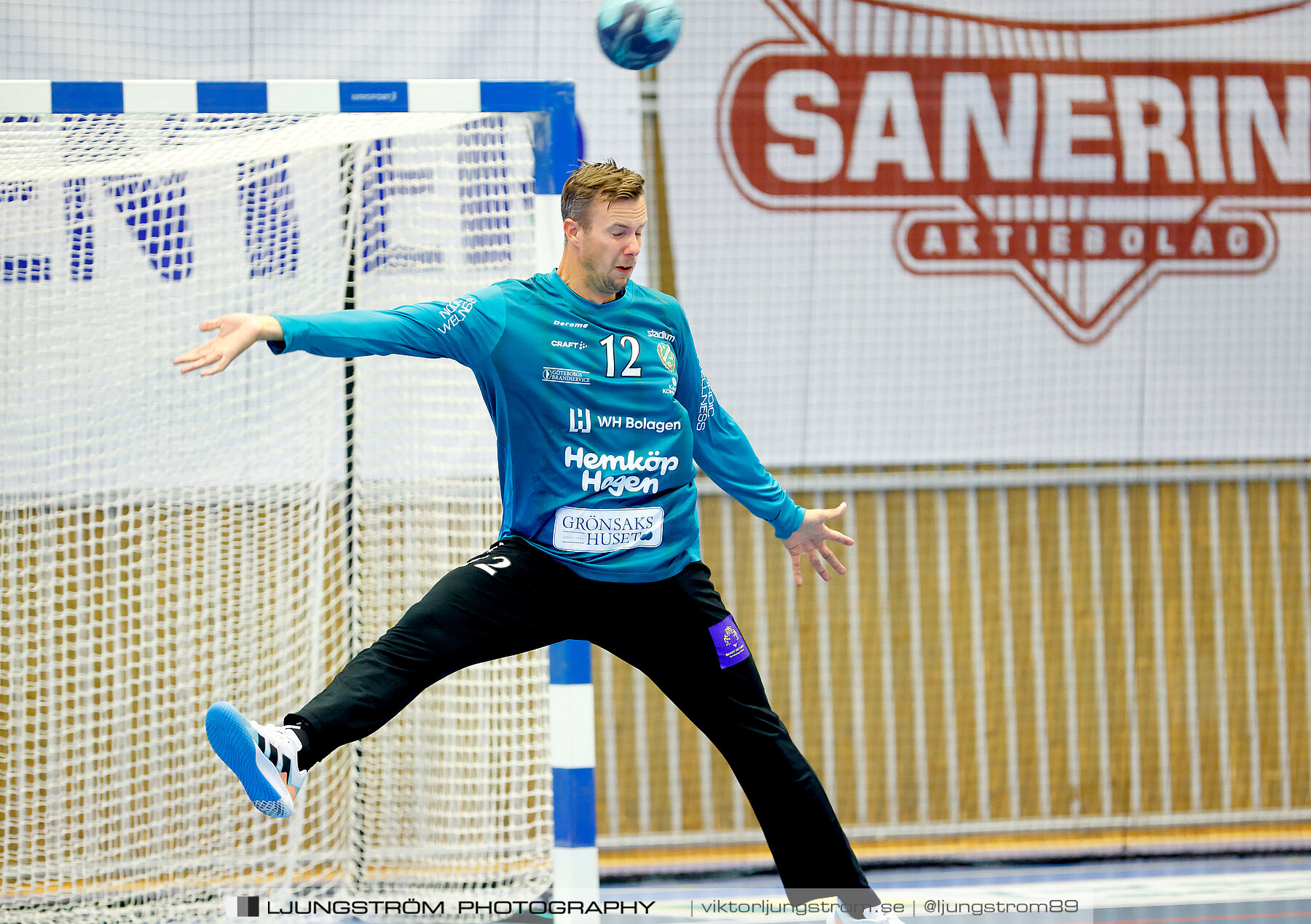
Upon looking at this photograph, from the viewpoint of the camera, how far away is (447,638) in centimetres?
301

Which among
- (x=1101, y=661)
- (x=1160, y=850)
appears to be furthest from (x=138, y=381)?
(x=1160, y=850)

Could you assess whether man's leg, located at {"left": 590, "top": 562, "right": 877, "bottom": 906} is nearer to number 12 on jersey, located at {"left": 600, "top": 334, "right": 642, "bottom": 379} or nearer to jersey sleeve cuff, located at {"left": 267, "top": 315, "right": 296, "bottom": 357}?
number 12 on jersey, located at {"left": 600, "top": 334, "right": 642, "bottom": 379}

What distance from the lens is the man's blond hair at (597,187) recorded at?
3.11 m

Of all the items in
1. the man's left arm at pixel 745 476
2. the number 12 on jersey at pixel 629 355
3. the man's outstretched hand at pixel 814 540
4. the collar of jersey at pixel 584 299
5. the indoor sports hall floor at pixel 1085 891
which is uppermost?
the collar of jersey at pixel 584 299

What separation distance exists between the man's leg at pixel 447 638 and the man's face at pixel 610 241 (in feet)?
2.61

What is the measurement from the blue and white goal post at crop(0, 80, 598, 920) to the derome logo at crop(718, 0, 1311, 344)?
2.14 meters

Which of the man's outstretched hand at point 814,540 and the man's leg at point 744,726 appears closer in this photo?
the man's leg at point 744,726

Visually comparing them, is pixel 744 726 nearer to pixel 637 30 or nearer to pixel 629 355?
pixel 629 355

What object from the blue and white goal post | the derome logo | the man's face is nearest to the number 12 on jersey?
the man's face

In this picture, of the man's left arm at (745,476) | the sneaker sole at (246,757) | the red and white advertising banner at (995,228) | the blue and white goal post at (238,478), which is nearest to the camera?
the sneaker sole at (246,757)

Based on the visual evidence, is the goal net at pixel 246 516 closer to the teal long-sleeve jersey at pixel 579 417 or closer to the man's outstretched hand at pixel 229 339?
the teal long-sleeve jersey at pixel 579 417

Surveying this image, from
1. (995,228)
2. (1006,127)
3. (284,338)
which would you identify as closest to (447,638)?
(284,338)

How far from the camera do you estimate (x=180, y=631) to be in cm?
455

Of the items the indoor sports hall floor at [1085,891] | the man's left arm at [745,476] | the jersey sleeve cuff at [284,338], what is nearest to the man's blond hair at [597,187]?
the man's left arm at [745,476]
